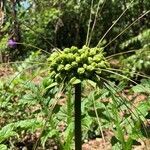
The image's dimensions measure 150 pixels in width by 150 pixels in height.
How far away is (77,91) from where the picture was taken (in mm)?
1933

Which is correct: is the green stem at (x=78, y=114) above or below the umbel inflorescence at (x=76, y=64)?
below

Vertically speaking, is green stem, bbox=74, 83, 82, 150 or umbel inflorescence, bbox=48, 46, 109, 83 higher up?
umbel inflorescence, bbox=48, 46, 109, 83

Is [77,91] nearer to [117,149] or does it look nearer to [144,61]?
[117,149]

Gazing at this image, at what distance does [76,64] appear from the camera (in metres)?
1.89

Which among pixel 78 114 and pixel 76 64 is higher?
pixel 76 64

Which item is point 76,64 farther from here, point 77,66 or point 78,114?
point 78,114

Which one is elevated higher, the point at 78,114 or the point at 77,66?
the point at 77,66

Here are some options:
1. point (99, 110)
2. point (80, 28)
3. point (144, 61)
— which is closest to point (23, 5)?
point (80, 28)

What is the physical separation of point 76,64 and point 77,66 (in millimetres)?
18

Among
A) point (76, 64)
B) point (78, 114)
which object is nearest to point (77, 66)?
point (76, 64)

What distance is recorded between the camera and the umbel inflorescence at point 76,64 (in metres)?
1.89

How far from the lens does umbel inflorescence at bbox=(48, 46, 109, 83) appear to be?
1.89 meters

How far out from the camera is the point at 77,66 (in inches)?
75.1

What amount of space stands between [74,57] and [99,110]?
0.97 meters
